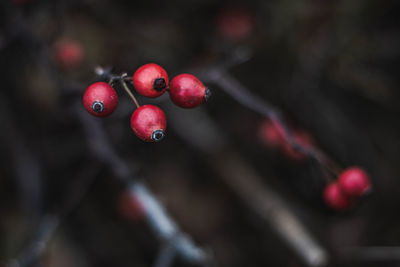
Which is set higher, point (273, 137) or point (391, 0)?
point (391, 0)

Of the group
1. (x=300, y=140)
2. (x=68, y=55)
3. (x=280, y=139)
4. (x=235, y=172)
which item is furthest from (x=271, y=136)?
(x=68, y=55)

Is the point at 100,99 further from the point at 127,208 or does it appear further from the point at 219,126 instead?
the point at 219,126

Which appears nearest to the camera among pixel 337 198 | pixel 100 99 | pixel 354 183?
pixel 100 99

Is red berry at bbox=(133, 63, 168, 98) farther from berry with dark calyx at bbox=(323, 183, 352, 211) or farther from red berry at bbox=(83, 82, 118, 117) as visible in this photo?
berry with dark calyx at bbox=(323, 183, 352, 211)

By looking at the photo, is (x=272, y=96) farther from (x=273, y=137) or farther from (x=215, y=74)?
(x=215, y=74)

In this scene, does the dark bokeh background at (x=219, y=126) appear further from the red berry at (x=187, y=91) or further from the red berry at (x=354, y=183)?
the red berry at (x=187, y=91)

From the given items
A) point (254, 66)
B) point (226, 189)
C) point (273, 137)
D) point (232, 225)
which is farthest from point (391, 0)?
point (232, 225)

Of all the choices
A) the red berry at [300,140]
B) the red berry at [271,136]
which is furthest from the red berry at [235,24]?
→ the red berry at [300,140]
